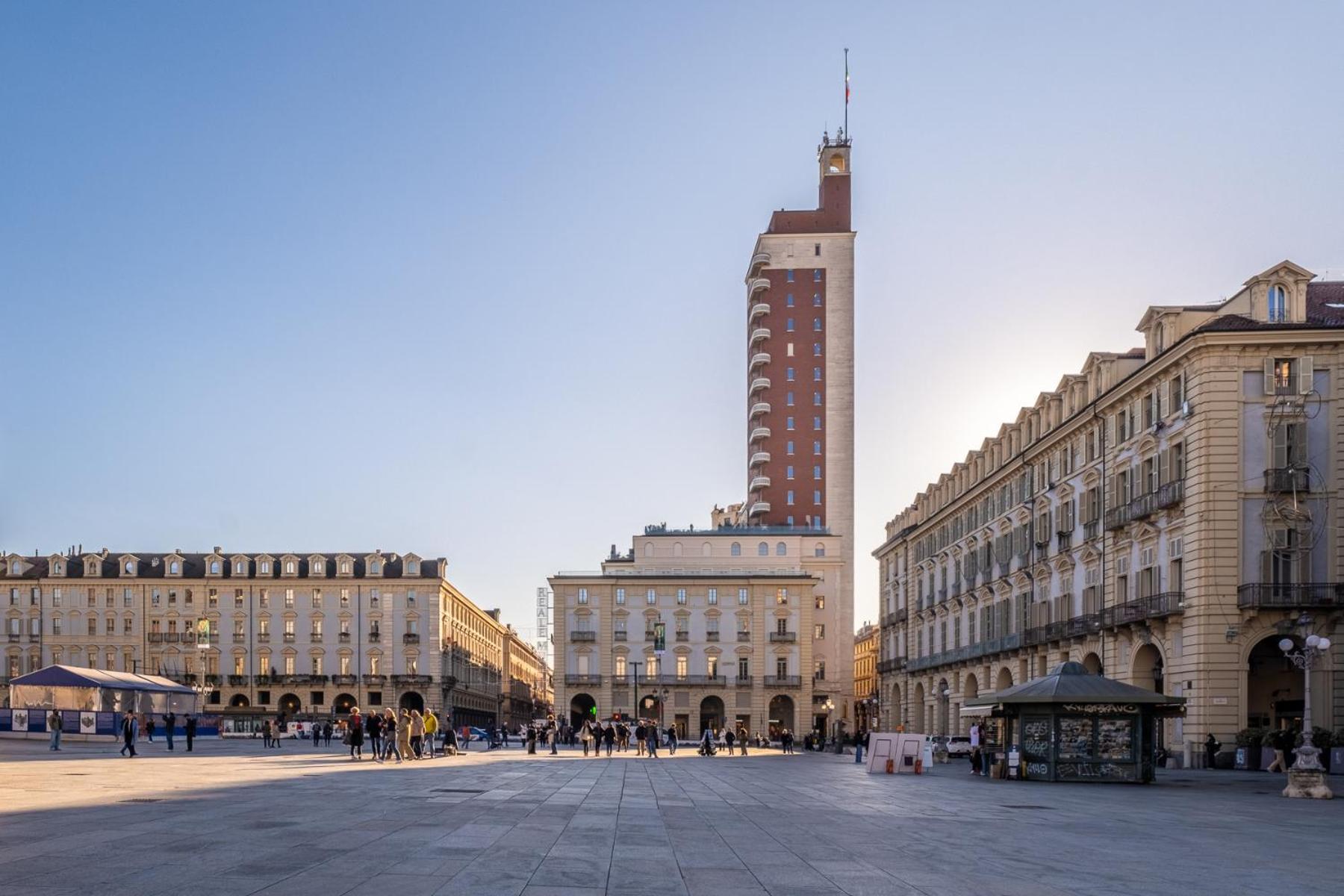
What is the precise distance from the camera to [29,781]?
28094mm

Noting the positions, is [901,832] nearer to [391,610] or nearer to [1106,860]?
[1106,860]

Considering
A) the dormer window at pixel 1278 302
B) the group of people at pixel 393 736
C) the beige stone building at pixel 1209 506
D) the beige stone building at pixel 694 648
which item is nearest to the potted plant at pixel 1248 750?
the beige stone building at pixel 1209 506

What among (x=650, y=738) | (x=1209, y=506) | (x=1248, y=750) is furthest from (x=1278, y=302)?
(x=650, y=738)

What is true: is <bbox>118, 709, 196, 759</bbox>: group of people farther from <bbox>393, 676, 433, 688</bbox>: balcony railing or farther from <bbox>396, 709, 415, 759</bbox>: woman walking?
<bbox>393, 676, 433, 688</bbox>: balcony railing

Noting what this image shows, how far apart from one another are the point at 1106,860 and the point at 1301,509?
1335 inches

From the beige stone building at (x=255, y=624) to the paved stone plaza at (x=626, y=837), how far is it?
8170 centimetres

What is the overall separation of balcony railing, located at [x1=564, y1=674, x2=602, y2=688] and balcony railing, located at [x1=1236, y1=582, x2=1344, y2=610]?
228 ft

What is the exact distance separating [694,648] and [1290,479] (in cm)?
6854

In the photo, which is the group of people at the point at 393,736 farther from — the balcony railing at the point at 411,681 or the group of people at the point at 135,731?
the balcony railing at the point at 411,681

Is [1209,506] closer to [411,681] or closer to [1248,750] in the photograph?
[1248,750]

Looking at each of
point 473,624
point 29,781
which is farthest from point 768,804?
point 473,624

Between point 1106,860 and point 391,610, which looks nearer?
point 1106,860

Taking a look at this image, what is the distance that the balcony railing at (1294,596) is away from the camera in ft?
148

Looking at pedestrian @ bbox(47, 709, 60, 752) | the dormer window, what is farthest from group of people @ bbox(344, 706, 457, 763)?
the dormer window
